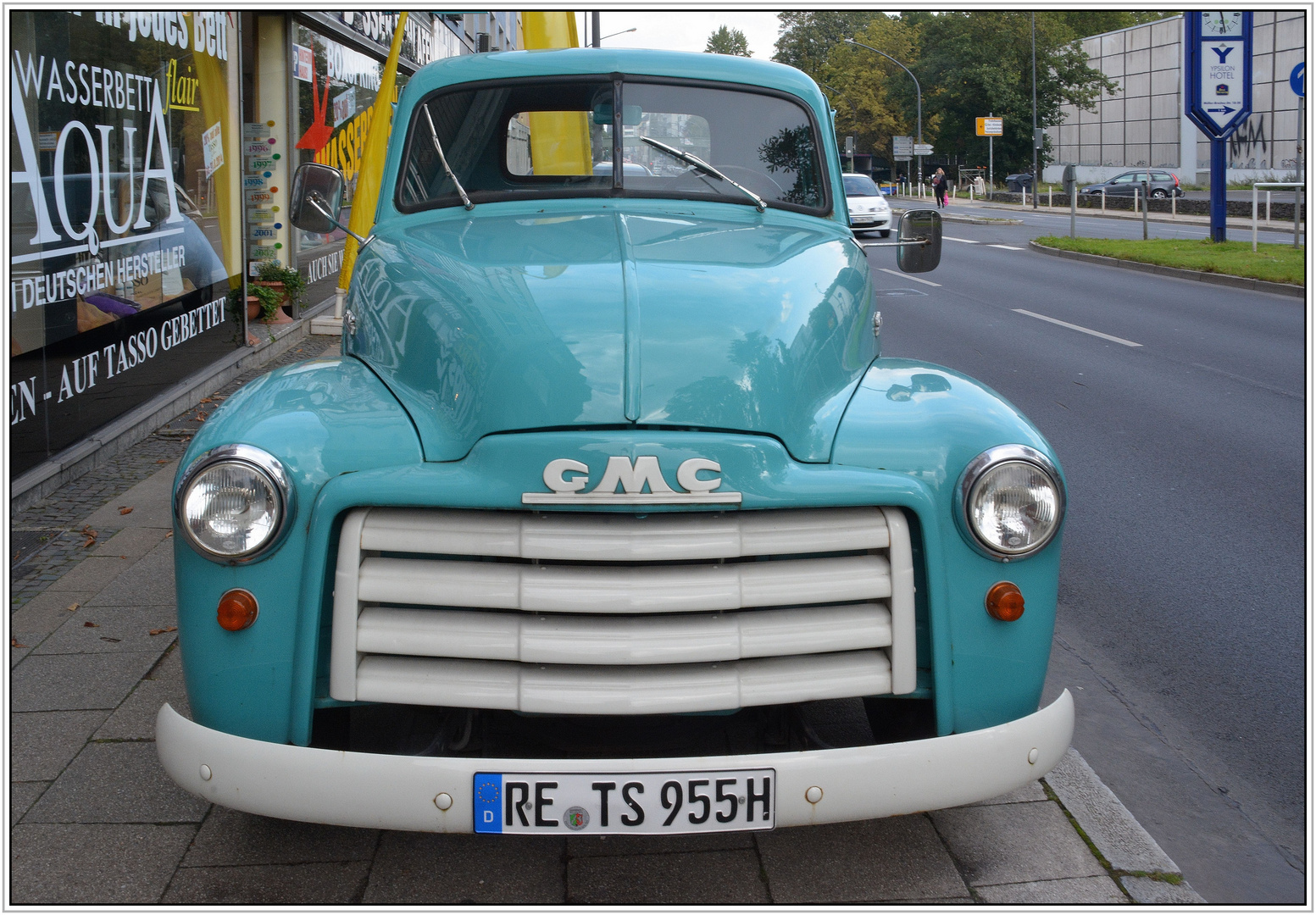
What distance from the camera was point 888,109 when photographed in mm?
79750

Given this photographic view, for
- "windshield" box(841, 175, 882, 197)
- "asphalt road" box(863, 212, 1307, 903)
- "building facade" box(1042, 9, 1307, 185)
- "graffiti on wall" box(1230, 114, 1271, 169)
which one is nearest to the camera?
"asphalt road" box(863, 212, 1307, 903)

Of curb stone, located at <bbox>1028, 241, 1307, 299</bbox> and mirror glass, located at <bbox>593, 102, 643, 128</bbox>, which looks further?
curb stone, located at <bbox>1028, 241, 1307, 299</bbox>

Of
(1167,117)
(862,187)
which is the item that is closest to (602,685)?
(862,187)

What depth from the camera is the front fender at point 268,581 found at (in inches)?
104

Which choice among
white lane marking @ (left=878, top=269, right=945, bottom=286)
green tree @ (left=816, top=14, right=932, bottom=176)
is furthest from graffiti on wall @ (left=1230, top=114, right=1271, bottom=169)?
white lane marking @ (left=878, top=269, right=945, bottom=286)

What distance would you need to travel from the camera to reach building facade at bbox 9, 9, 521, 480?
20.4 feet

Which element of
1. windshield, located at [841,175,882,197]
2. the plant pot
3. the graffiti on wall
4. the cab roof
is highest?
the graffiti on wall

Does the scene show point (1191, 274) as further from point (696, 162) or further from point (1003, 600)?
point (1003, 600)

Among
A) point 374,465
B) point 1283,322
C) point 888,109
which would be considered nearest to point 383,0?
point 1283,322

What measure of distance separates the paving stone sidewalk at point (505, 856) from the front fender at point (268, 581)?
1.56ft

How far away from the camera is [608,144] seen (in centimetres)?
414

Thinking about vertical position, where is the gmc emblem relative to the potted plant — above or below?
below

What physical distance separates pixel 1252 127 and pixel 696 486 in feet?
191

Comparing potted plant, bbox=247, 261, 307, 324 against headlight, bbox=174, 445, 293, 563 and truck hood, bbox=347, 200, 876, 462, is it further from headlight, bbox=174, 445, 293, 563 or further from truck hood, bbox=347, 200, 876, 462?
headlight, bbox=174, 445, 293, 563
